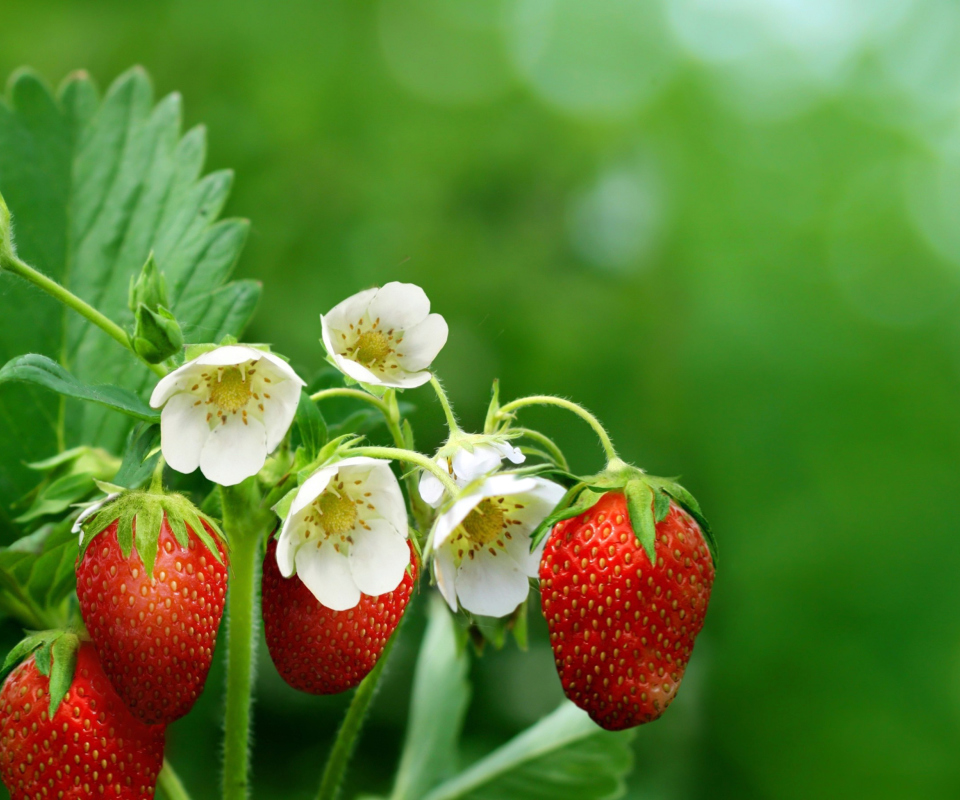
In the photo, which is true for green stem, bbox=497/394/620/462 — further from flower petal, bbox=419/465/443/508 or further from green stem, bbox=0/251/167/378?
green stem, bbox=0/251/167/378

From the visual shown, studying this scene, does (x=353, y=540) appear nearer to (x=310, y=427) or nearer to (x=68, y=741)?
(x=310, y=427)

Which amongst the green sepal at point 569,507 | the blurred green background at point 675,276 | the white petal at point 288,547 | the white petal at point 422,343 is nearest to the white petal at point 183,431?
the white petal at point 288,547

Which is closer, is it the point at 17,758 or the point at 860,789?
the point at 17,758

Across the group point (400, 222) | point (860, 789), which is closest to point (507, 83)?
point (400, 222)

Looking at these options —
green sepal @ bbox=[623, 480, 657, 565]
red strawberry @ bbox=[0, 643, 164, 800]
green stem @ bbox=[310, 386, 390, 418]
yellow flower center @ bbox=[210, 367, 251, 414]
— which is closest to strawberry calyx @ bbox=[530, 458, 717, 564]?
green sepal @ bbox=[623, 480, 657, 565]

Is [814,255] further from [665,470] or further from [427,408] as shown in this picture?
[427,408]

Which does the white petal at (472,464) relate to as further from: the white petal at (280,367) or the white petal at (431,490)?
the white petal at (280,367)

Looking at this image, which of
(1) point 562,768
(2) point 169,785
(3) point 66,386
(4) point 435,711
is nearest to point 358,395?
(3) point 66,386
